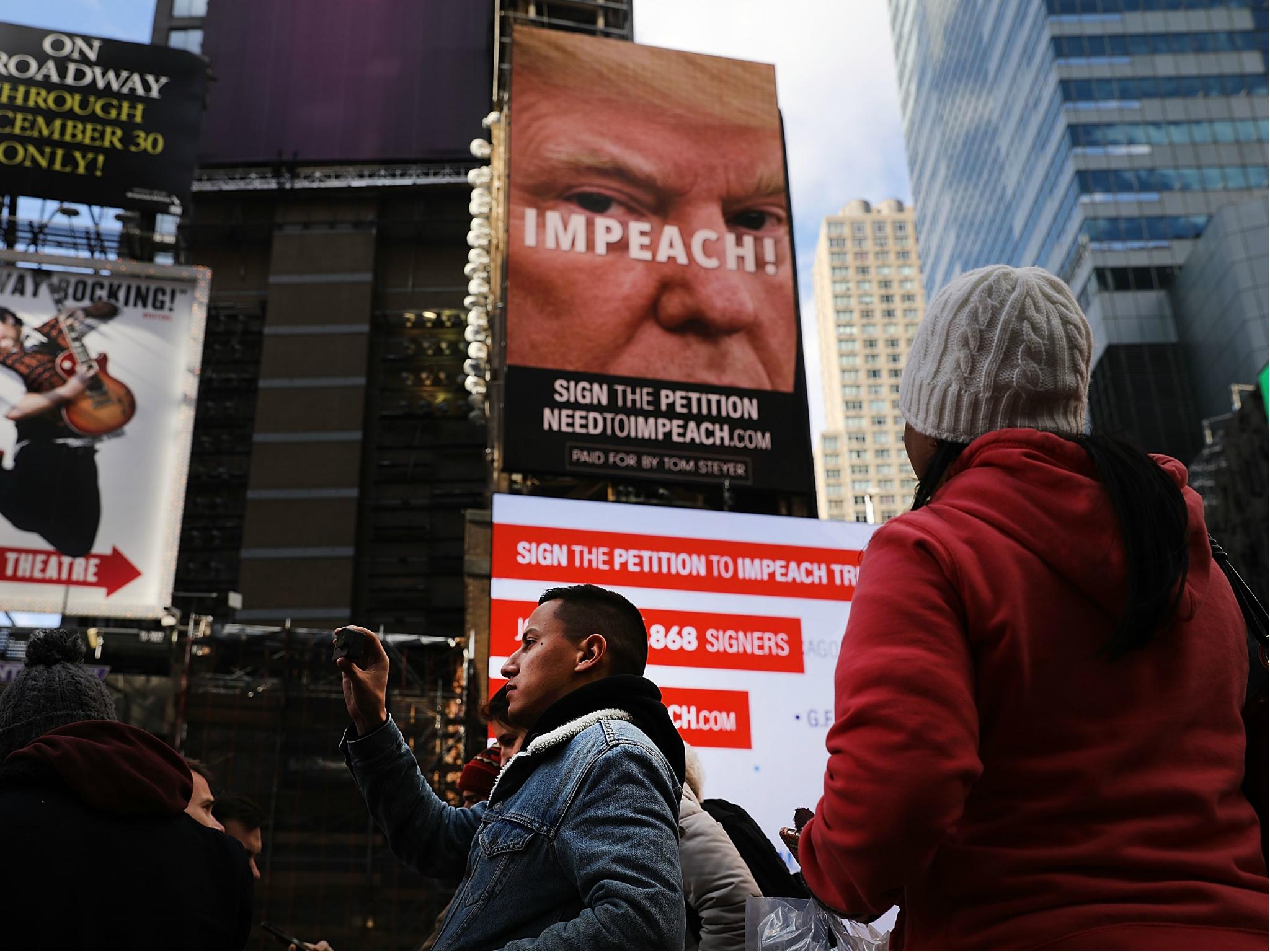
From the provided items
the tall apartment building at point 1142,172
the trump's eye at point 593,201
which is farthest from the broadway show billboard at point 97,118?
the tall apartment building at point 1142,172

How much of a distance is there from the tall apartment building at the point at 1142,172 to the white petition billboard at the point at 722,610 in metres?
33.3

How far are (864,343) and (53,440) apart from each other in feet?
365

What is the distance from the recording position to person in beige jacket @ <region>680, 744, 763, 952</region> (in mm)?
3994

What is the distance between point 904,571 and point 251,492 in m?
33.4

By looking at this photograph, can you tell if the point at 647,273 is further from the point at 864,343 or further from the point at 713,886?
the point at 864,343

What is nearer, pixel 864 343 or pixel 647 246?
pixel 647 246

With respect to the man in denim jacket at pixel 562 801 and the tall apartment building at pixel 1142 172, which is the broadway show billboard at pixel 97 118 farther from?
the tall apartment building at pixel 1142 172

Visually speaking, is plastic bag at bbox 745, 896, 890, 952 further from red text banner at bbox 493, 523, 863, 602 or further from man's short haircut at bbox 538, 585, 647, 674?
red text banner at bbox 493, 523, 863, 602

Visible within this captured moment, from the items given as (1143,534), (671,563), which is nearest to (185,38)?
(671,563)

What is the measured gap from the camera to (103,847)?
2.62m

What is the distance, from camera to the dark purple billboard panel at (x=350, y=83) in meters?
35.7

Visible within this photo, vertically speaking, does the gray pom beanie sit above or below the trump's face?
below

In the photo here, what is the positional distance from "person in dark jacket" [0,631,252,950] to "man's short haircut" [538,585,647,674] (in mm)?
1001

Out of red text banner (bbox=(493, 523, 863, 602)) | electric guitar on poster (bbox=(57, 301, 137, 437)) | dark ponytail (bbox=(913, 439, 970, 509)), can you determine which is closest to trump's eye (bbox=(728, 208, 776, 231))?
red text banner (bbox=(493, 523, 863, 602))
